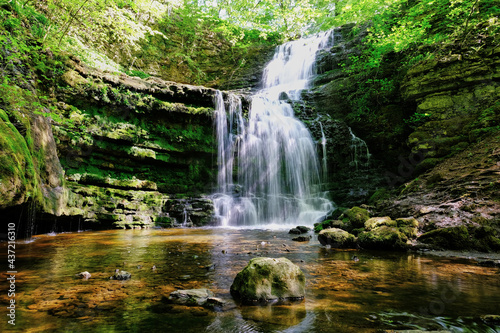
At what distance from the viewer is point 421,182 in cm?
822

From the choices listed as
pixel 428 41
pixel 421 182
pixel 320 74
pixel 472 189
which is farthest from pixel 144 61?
pixel 472 189

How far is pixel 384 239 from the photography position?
525cm

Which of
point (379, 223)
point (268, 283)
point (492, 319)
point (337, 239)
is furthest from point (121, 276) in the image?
point (379, 223)

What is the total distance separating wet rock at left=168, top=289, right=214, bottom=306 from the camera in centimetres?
234

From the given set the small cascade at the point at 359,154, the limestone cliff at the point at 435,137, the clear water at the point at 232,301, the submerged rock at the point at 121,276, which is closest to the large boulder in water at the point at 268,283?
the clear water at the point at 232,301

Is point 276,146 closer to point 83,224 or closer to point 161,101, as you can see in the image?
point 161,101

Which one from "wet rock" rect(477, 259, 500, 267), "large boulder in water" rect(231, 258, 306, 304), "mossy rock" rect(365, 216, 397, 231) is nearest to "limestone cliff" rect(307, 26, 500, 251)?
"mossy rock" rect(365, 216, 397, 231)

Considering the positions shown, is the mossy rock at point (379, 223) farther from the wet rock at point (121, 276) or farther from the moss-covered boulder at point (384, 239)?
the wet rock at point (121, 276)

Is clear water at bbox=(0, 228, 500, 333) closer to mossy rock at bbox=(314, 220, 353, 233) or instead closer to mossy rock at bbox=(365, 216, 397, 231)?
mossy rock at bbox=(365, 216, 397, 231)

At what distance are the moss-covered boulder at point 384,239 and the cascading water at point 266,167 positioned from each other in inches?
258

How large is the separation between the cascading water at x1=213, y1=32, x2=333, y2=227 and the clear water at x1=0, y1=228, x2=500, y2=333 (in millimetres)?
8086

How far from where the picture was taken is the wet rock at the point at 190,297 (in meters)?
2.34

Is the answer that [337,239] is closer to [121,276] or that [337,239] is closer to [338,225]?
[338,225]

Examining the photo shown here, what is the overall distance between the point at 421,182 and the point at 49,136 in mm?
11599
